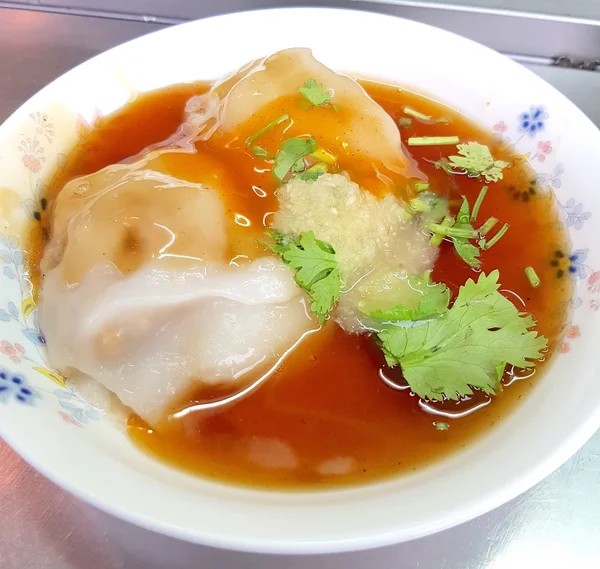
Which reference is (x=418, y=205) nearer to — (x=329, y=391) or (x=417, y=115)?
(x=417, y=115)

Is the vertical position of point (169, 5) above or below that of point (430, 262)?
above

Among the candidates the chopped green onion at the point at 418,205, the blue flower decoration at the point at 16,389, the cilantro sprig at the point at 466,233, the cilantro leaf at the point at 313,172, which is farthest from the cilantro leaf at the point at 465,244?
the blue flower decoration at the point at 16,389

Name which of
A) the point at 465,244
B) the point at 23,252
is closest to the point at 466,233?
the point at 465,244

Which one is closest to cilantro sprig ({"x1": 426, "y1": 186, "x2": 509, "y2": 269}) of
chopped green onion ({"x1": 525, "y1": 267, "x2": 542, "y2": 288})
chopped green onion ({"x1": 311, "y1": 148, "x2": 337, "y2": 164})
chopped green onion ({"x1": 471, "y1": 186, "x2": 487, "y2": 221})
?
chopped green onion ({"x1": 471, "y1": 186, "x2": 487, "y2": 221})

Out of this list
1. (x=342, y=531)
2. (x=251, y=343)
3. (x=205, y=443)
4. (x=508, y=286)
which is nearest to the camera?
(x=342, y=531)

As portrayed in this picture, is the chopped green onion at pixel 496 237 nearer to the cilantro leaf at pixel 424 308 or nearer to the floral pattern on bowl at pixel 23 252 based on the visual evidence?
the floral pattern on bowl at pixel 23 252

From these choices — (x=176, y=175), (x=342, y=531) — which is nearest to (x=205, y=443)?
(x=342, y=531)

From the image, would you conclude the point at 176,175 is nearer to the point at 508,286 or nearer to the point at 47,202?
the point at 47,202
